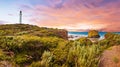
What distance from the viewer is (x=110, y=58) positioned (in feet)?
30.6

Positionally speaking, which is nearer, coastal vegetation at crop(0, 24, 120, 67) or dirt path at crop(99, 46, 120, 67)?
coastal vegetation at crop(0, 24, 120, 67)

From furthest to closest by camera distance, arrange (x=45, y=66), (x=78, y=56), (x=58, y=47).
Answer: (x=58, y=47)
(x=78, y=56)
(x=45, y=66)

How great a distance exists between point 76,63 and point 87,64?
1.44ft

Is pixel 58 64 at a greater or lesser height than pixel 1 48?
lesser

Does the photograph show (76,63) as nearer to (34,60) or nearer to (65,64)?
(65,64)

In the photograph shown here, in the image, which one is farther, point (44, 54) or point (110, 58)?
point (110, 58)

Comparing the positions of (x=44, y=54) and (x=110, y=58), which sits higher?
(x=44, y=54)

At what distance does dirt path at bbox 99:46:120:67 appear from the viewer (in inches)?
353

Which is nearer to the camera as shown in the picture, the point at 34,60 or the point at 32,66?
the point at 32,66

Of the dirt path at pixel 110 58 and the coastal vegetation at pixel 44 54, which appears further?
the dirt path at pixel 110 58

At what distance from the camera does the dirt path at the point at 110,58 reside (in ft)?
29.4

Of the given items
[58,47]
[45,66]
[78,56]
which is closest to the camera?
[45,66]

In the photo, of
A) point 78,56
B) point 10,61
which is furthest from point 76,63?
point 10,61

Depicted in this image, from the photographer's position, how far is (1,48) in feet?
29.0
